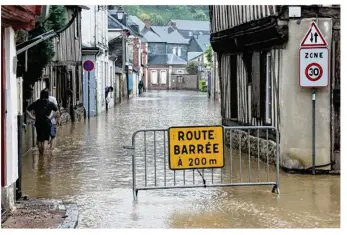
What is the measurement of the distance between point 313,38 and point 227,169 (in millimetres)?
2866

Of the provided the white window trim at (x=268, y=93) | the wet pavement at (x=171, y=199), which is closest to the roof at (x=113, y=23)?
the wet pavement at (x=171, y=199)

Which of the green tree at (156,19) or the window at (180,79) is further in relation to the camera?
the green tree at (156,19)

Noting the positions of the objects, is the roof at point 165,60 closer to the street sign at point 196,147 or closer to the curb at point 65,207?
the street sign at point 196,147

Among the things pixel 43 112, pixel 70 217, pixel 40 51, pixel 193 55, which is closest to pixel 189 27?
pixel 193 55

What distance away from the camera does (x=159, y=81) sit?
4181 inches

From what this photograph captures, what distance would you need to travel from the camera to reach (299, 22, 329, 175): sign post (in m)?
12.5

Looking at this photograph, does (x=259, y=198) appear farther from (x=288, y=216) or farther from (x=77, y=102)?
(x=77, y=102)

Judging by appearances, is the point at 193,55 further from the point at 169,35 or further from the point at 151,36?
the point at 151,36

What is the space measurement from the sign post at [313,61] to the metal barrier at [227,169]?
1.06 meters

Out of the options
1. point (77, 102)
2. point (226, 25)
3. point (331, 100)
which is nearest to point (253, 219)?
point (331, 100)

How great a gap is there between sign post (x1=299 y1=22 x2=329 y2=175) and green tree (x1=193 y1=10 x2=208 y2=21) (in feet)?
439

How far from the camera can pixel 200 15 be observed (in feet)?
490

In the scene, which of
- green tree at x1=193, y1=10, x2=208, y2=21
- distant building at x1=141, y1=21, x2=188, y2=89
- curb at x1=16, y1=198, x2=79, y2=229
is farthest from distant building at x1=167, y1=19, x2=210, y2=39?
curb at x1=16, y1=198, x2=79, y2=229

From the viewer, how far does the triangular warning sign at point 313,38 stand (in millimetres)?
12471
